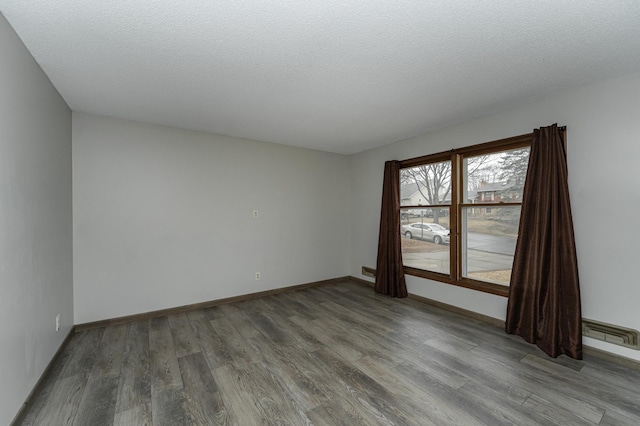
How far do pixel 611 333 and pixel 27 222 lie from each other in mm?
4811

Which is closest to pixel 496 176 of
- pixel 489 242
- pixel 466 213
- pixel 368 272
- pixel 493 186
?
pixel 493 186

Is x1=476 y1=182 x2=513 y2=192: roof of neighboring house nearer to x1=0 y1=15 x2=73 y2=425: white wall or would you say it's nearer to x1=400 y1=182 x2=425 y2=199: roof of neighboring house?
x1=400 y1=182 x2=425 y2=199: roof of neighboring house

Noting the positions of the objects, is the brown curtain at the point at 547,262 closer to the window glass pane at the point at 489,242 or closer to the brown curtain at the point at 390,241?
the window glass pane at the point at 489,242

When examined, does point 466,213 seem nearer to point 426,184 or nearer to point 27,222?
point 426,184

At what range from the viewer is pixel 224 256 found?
388 centimetres

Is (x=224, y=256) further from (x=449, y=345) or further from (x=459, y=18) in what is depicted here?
(x=459, y=18)

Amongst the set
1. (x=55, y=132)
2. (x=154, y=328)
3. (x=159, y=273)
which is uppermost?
(x=55, y=132)

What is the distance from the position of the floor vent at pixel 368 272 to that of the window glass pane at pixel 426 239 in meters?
0.68

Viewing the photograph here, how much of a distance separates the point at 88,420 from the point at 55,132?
7.97 ft

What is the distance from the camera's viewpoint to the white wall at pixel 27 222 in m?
1.56

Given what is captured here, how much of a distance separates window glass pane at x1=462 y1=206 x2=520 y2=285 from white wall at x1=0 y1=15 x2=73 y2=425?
428 cm

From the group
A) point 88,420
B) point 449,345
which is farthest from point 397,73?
point 88,420

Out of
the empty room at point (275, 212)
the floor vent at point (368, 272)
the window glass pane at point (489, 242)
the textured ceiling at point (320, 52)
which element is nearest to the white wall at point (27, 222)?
the empty room at point (275, 212)

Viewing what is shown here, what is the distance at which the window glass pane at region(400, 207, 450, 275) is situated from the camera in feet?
12.4
